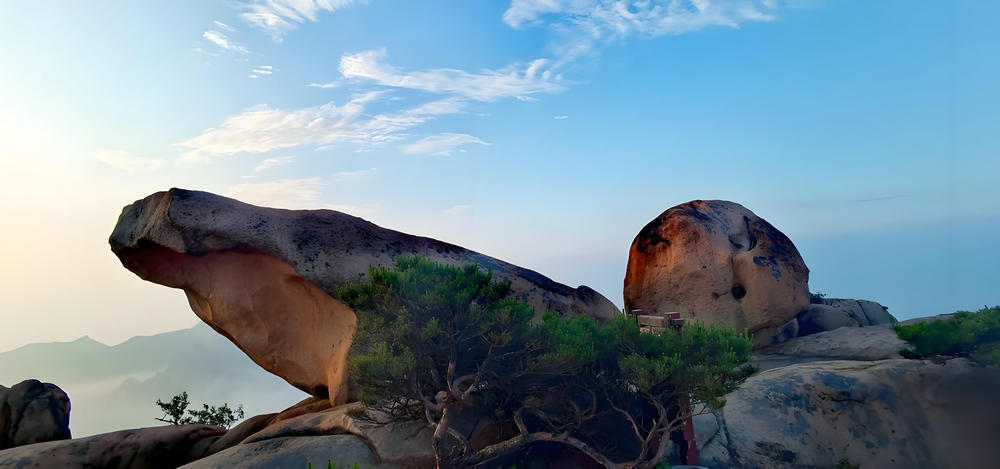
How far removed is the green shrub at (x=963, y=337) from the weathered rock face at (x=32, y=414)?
2498 centimetres

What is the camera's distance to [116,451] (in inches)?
669

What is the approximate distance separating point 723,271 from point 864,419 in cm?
1002

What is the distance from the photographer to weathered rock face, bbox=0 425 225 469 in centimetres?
1628

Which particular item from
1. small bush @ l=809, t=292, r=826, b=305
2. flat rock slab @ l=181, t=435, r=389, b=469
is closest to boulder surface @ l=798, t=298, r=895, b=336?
small bush @ l=809, t=292, r=826, b=305

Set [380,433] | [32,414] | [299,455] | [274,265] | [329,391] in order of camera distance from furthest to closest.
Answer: [32,414] < [329,391] < [274,265] < [380,433] < [299,455]

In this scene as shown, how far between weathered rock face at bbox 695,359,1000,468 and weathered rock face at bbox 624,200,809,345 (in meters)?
7.71

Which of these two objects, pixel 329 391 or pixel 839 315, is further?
pixel 839 315

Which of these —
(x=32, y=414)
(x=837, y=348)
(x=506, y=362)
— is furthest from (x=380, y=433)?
(x=837, y=348)

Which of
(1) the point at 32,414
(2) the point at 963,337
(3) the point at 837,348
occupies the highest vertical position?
(1) the point at 32,414

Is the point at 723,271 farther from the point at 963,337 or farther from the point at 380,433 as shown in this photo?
the point at 380,433

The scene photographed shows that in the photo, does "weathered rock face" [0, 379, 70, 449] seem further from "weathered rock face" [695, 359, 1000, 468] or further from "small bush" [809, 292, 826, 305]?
"small bush" [809, 292, 826, 305]

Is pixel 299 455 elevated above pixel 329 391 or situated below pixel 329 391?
below

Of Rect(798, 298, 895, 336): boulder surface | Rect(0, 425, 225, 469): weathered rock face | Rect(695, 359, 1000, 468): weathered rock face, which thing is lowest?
Rect(695, 359, 1000, 468): weathered rock face

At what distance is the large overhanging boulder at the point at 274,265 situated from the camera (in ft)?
54.2
